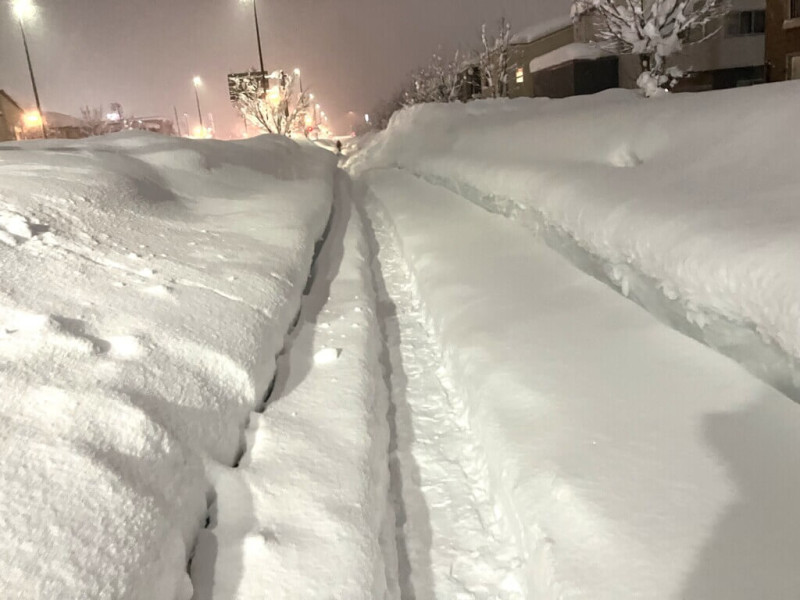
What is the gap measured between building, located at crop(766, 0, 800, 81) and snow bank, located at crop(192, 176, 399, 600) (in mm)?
19544

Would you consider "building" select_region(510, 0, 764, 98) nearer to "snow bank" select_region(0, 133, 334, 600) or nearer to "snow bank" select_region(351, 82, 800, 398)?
"snow bank" select_region(351, 82, 800, 398)

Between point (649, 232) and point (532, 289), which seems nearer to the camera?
point (649, 232)

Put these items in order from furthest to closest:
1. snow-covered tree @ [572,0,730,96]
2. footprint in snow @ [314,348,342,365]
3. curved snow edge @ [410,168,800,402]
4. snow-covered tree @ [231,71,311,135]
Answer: snow-covered tree @ [231,71,311,135]
snow-covered tree @ [572,0,730,96]
footprint in snow @ [314,348,342,365]
curved snow edge @ [410,168,800,402]

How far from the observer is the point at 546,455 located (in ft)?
9.38

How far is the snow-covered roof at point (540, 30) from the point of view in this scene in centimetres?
3416

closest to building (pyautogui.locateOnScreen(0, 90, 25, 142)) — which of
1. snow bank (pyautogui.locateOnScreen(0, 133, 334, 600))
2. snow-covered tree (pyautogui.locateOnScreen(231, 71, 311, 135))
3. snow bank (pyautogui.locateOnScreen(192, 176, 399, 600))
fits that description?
snow-covered tree (pyautogui.locateOnScreen(231, 71, 311, 135))

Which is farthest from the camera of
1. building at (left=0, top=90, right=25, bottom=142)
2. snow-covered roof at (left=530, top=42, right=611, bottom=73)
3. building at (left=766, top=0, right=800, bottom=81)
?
building at (left=0, top=90, right=25, bottom=142)

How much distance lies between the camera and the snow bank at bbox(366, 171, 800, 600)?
2154mm

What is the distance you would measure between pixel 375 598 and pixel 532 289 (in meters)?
3.44

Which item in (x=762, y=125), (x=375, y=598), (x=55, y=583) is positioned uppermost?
(x=762, y=125)

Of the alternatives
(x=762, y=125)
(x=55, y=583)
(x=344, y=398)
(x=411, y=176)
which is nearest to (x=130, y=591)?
(x=55, y=583)

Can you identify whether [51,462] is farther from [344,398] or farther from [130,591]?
[344,398]

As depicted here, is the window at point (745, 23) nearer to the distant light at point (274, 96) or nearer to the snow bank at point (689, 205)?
the snow bank at point (689, 205)

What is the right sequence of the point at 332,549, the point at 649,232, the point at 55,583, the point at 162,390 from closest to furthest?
1. the point at 55,583
2. the point at 332,549
3. the point at 162,390
4. the point at 649,232
